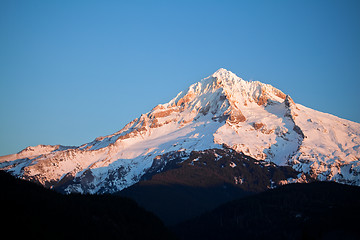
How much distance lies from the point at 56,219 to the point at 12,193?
1473 cm

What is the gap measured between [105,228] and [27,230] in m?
33.3

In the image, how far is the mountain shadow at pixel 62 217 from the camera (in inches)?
5605

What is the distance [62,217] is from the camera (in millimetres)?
161000

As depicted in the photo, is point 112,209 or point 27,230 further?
point 112,209

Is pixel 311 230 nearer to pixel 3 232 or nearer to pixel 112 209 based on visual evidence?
pixel 112 209

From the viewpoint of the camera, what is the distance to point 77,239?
15000cm

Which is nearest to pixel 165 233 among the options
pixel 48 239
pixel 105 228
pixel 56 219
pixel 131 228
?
pixel 131 228

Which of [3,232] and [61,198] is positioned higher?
[61,198]

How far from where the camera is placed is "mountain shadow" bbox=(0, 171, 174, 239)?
14238 centimetres

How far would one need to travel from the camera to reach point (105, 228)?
168m

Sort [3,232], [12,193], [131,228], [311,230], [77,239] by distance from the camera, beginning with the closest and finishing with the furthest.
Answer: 1. [3,232]
2. [77,239]
3. [12,193]
4. [131,228]
5. [311,230]

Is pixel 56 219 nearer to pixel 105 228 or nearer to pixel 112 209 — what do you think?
pixel 105 228

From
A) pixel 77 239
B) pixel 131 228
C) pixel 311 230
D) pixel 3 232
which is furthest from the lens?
pixel 311 230

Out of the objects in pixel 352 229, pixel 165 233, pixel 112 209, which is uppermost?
pixel 112 209
